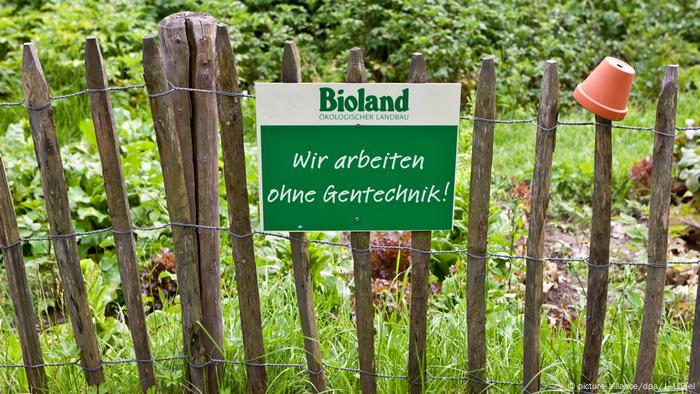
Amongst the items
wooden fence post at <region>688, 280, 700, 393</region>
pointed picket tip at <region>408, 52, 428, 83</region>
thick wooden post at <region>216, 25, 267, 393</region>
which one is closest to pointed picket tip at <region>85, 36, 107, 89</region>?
thick wooden post at <region>216, 25, 267, 393</region>

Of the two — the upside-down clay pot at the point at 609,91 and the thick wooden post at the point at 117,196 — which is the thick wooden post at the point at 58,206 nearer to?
the thick wooden post at the point at 117,196

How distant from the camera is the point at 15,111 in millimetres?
6492

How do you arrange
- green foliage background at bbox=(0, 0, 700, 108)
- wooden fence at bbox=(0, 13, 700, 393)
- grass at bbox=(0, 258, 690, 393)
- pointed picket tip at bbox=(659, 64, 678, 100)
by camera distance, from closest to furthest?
1. pointed picket tip at bbox=(659, 64, 678, 100)
2. wooden fence at bbox=(0, 13, 700, 393)
3. grass at bbox=(0, 258, 690, 393)
4. green foliage background at bbox=(0, 0, 700, 108)

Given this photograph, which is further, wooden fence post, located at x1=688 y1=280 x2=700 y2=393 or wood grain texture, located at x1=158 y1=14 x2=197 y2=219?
wooden fence post, located at x1=688 y1=280 x2=700 y2=393

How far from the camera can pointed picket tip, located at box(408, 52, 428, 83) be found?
2.52 meters

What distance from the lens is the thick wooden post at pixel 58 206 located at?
2.63 metres

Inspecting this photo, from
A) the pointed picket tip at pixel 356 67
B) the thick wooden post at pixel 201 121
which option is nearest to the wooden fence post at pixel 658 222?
the pointed picket tip at pixel 356 67

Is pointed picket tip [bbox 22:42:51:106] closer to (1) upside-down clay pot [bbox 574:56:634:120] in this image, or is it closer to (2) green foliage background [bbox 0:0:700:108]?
(1) upside-down clay pot [bbox 574:56:634:120]

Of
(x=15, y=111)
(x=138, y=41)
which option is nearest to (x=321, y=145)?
(x=15, y=111)

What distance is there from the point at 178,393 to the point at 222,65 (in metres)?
1.35

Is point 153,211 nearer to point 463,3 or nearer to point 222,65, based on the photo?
point 222,65

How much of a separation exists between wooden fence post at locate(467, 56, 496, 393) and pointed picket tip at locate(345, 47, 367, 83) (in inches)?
15.4

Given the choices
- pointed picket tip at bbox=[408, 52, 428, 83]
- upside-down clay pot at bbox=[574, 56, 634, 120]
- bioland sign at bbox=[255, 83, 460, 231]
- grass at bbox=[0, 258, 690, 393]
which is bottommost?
grass at bbox=[0, 258, 690, 393]

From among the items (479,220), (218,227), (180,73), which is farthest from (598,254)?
(180,73)
